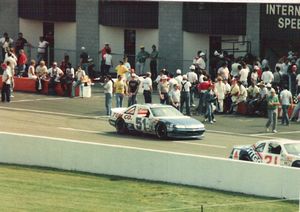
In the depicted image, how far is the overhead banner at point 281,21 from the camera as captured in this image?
41094 millimetres

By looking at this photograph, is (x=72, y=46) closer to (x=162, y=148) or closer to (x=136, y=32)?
(x=136, y=32)

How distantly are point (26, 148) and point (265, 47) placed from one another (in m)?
17.7

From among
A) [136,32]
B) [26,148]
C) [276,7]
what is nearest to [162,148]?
[26,148]

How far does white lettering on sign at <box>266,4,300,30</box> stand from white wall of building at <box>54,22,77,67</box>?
1170 cm

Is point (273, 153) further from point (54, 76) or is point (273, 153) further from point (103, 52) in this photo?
point (103, 52)

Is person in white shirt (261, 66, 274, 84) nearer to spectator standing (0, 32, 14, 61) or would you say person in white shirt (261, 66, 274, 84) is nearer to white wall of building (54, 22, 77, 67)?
white wall of building (54, 22, 77, 67)

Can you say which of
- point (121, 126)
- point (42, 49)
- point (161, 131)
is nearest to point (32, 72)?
point (42, 49)

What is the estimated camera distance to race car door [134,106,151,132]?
105ft

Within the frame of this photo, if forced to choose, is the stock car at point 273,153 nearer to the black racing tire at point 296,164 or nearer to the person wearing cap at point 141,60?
the black racing tire at point 296,164

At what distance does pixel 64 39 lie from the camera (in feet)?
167

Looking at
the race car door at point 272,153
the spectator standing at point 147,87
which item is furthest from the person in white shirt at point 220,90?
the race car door at point 272,153

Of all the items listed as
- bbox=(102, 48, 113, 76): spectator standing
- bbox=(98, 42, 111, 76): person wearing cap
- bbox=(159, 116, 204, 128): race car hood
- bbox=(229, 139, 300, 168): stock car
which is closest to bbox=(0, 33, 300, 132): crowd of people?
bbox=(102, 48, 113, 76): spectator standing

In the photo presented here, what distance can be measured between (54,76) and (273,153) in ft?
57.2

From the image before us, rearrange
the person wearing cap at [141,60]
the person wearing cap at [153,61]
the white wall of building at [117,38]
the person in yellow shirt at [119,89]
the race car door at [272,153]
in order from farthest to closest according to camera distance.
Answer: the white wall of building at [117,38] < the person wearing cap at [141,60] < the person wearing cap at [153,61] < the person in yellow shirt at [119,89] < the race car door at [272,153]
